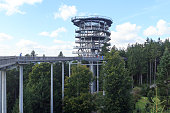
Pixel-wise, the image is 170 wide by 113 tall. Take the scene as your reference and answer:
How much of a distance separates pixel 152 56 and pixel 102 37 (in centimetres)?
1700

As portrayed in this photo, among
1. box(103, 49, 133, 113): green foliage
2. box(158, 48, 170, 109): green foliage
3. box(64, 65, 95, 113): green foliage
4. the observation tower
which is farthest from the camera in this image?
the observation tower

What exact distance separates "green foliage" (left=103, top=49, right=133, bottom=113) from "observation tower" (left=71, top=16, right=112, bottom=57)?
96.9 ft

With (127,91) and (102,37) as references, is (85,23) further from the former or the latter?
(127,91)

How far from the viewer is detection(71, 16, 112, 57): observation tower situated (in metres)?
51.9

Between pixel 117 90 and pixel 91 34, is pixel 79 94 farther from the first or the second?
pixel 91 34

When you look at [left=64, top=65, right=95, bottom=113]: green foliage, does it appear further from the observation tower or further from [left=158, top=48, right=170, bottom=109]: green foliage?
the observation tower

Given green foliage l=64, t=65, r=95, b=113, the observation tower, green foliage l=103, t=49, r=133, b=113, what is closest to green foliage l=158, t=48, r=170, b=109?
green foliage l=103, t=49, r=133, b=113

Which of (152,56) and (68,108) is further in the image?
(152,56)

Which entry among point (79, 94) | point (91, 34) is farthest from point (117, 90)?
point (91, 34)

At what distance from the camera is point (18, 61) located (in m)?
15.5

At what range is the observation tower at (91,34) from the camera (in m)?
51.9

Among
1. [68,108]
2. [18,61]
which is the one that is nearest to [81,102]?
[68,108]

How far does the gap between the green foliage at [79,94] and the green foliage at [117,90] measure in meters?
2.58

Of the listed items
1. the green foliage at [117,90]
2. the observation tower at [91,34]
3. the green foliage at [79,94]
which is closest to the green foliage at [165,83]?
the green foliage at [117,90]
